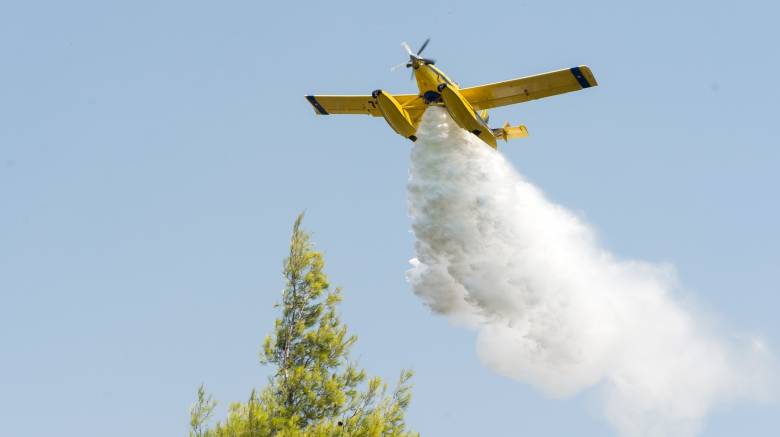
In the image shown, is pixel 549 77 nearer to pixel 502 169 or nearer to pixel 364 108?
pixel 502 169

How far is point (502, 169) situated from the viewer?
4125 centimetres

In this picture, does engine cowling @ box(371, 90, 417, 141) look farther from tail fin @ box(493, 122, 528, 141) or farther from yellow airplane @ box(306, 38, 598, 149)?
tail fin @ box(493, 122, 528, 141)

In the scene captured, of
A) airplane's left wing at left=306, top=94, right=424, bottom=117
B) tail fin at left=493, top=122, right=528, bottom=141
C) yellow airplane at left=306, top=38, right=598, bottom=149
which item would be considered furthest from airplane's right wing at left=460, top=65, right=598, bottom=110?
airplane's left wing at left=306, top=94, right=424, bottom=117

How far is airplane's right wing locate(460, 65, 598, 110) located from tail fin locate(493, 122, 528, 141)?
42.3 inches

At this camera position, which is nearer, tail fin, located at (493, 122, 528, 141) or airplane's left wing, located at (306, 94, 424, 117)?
tail fin, located at (493, 122, 528, 141)

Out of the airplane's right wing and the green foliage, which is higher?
the airplane's right wing

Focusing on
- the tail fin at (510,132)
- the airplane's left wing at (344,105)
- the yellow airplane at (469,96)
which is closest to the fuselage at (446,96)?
the yellow airplane at (469,96)

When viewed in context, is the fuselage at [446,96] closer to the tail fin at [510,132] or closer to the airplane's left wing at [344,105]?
the tail fin at [510,132]

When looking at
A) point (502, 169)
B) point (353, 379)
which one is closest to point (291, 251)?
point (353, 379)

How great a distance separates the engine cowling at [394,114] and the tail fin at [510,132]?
110 inches

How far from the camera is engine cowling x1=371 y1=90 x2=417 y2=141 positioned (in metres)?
38.4

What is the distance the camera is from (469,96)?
39.3m

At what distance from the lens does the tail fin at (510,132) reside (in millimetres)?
40344

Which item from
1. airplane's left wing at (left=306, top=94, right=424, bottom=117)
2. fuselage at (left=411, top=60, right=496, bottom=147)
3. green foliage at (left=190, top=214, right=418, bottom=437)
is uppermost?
airplane's left wing at (left=306, top=94, right=424, bottom=117)
